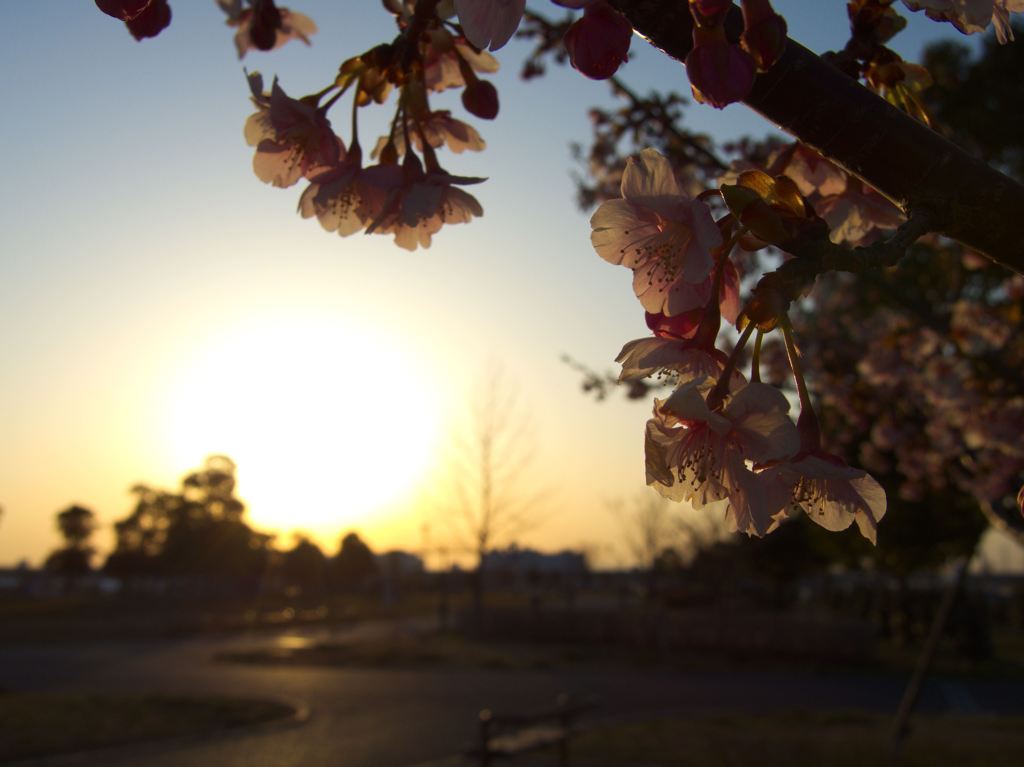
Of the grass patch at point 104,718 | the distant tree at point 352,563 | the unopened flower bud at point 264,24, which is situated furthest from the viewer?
the distant tree at point 352,563

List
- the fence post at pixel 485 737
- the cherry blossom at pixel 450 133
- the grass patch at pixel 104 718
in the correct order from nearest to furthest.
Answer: the cherry blossom at pixel 450 133, the fence post at pixel 485 737, the grass patch at pixel 104 718

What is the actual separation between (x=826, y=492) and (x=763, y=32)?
19.6 inches

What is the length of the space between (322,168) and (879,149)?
73cm

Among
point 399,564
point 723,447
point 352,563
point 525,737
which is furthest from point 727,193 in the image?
point 352,563

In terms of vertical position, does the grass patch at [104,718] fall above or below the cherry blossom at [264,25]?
below

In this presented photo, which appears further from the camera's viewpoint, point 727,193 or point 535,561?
point 535,561

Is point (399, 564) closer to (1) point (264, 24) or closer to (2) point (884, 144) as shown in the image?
(1) point (264, 24)

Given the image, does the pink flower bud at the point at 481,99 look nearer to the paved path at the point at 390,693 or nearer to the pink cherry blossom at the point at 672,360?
the pink cherry blossom at the point at 672,360

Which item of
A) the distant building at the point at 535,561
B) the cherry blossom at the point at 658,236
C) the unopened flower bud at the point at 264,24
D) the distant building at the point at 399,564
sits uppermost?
the distant building at the point at 399,564

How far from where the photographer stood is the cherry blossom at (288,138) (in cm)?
118

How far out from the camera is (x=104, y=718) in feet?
38.3

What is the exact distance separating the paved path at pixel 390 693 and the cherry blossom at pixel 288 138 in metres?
9.32

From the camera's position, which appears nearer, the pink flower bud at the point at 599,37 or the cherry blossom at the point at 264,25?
the pink flower bud at the point at 599,37

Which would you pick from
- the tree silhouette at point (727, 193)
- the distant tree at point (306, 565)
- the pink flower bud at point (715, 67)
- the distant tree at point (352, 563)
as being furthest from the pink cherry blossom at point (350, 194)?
the distant tree at point (306, 565)
